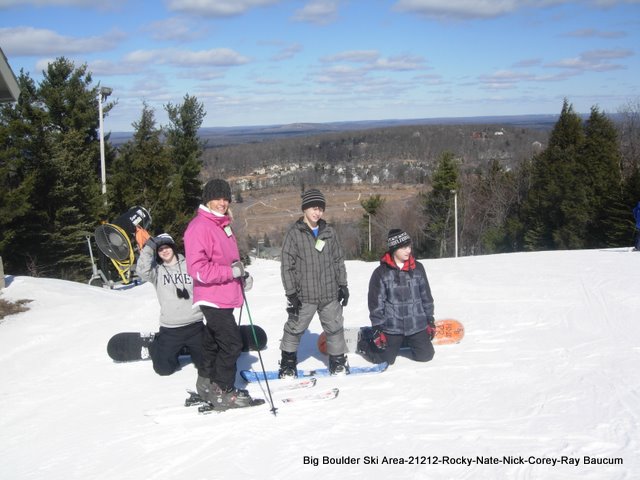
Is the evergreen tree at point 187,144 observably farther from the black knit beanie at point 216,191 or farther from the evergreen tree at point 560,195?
the black knit beanie at point 216,191

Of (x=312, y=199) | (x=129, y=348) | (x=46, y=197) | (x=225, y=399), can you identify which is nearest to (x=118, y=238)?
(x=129, y=348)

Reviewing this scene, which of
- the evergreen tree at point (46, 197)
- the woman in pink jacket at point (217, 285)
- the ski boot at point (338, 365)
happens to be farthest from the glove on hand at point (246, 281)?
the evergreen tree at point (46, 197)

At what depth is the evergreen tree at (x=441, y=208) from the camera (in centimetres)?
5403

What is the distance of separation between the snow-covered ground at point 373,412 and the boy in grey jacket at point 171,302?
0.99 ft

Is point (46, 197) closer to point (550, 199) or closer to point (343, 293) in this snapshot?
point (343, 293)

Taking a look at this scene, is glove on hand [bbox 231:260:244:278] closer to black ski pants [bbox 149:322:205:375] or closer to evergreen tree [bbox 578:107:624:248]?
black ski pants [bbox 149:322:205:375]

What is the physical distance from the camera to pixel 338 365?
5758mm

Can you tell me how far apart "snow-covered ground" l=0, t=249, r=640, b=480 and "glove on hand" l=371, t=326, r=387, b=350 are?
A: 260 mm

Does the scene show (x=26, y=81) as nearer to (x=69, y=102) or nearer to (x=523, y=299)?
(x=69, y=102)

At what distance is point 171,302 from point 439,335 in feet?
9.86

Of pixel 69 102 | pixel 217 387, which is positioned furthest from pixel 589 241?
pixel 217 387

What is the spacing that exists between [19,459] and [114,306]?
17.8 feet

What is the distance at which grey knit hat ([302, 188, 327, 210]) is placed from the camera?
546 cm

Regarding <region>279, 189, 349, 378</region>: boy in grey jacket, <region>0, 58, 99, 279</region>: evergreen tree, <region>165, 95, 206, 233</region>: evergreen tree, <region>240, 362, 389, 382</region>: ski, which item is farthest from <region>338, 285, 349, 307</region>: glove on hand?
<region>165, 95, 206, 233</region>: evergreen tree
